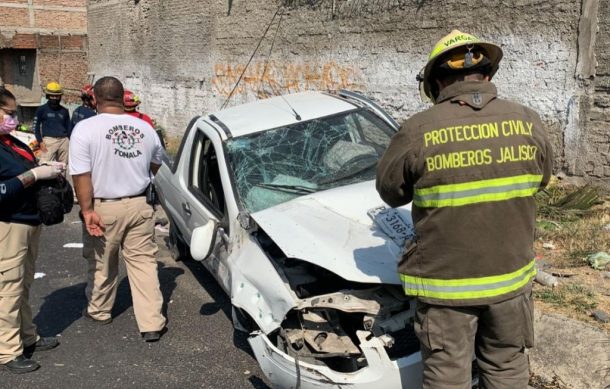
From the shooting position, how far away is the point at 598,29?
6266mm

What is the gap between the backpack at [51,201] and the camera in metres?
3.82

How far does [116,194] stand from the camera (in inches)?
167

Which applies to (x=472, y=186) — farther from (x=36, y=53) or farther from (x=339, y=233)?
(x=36, y=53)

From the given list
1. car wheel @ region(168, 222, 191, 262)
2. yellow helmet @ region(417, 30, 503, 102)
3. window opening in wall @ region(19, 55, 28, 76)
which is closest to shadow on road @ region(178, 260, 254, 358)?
car wheel @ region(168, 222, 191, 262)

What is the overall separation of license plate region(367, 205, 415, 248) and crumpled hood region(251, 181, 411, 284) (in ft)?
0.06

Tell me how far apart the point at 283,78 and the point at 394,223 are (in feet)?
25.7

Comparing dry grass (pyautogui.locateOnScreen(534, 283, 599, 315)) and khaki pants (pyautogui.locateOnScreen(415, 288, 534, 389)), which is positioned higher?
khaki pants (pyautogui.locateOnScreen(415, 288, 534, 389))

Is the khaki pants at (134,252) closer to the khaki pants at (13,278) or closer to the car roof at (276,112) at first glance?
the khaki pants at (13,278)

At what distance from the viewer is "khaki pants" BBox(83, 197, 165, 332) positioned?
429cm

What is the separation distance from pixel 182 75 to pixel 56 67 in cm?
1125

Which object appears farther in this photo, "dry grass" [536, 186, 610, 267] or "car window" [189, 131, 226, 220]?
"dry grass" [536, 186, 610, 267]

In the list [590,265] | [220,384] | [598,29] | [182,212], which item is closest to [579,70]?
[598,29]

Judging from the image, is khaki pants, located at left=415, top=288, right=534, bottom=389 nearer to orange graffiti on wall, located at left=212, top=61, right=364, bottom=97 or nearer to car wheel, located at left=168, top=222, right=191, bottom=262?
car wheel, located at left=168, top=222, right=191, bottom=262

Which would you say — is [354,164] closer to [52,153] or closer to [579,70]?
[579,70]
